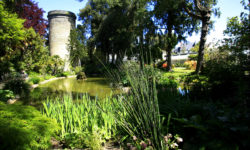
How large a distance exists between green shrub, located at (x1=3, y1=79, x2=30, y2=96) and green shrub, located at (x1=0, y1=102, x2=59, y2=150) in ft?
17.0

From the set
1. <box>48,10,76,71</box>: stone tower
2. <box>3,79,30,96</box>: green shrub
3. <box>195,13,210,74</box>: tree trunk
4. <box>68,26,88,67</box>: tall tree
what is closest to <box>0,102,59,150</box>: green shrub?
<box>3,79,30,96</box>: green shrub

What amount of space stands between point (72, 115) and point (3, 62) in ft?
30.7

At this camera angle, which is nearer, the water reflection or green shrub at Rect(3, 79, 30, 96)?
the water reflection

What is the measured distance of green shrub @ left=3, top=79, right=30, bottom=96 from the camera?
240 inches

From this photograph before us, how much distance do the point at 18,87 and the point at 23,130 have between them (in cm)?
613

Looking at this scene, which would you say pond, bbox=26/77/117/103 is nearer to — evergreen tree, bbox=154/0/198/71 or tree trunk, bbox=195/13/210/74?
tree trunk, bbox=195/13/210/74

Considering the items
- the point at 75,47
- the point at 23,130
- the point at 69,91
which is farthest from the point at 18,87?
the point at 75,47

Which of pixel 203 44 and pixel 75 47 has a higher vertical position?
pixel 75 47

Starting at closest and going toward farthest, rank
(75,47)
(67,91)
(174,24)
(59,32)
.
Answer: (67,91) < (174,24) < (59,32) < (75,47)

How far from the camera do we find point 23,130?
1.44 meters

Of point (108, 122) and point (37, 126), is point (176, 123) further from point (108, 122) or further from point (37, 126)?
point (37, 126)

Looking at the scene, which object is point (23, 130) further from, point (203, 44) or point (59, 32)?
point (59, 32)

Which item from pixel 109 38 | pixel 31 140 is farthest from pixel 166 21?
pixel 31 140

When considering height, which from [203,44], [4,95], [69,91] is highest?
[203,44]
